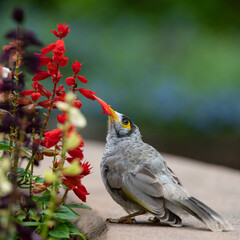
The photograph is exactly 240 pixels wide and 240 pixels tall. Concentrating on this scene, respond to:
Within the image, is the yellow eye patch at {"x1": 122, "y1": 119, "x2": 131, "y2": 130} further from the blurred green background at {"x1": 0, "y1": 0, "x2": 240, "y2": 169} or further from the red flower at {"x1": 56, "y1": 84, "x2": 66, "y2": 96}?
the blurred green background at {"x1": 0, "y1": 0, "x2": 240, "y2": 169}

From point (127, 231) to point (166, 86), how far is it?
6.52 m

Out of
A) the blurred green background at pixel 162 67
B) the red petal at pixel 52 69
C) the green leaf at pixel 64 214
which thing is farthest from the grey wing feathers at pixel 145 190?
the blurred green background at pixel 162 67

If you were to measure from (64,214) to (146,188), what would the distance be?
0.53 metres

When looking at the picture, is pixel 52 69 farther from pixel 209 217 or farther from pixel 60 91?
pixel 209 217

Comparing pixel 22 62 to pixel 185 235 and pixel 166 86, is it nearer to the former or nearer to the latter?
pixel 185 235

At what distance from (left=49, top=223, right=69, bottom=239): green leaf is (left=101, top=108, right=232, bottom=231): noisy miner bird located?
451mm

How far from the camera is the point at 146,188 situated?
2.56 meters

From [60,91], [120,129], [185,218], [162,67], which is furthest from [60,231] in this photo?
[162,67]

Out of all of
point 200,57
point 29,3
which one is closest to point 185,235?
point 200,57

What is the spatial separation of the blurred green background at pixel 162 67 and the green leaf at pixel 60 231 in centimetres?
562

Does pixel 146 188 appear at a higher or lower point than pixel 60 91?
lower

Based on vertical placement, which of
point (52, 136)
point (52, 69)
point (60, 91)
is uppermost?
point (52, 69)

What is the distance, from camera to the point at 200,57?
9227 mm

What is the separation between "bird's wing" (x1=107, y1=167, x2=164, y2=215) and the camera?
2.52 meters
